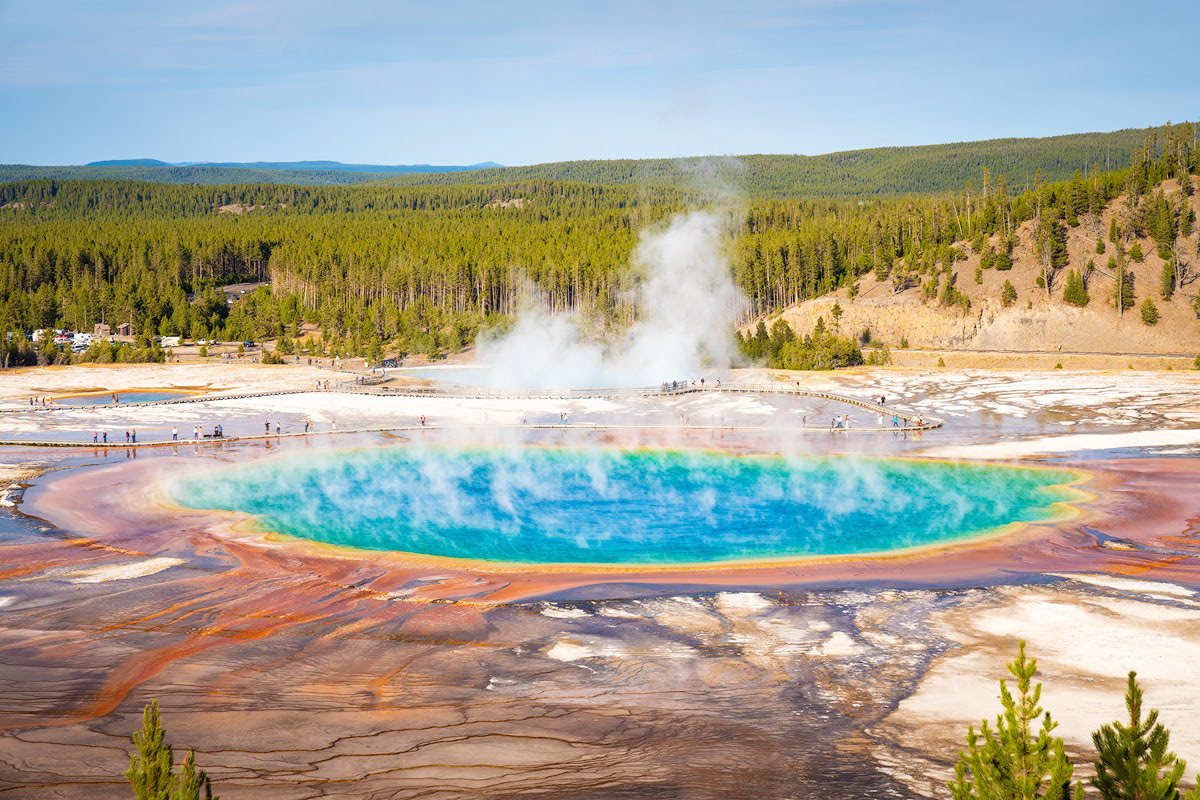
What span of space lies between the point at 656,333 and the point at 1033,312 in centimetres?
3220

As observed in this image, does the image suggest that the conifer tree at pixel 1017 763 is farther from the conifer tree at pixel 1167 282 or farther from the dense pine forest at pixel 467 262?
the conifer tree at pixel 1167 282

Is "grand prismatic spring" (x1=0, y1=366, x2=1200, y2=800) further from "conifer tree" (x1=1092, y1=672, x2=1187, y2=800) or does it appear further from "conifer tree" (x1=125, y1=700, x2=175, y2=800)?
"conifer tree" (x1=125, y1=700, x2=175, y2=800)

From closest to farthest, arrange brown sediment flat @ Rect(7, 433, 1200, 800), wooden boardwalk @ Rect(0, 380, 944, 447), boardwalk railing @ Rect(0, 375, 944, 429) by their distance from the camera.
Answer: brown sediment flat @ Rect(7, 433, 1200, 800) < wooden boardwalk @ Rect(0, 380, 944, 447) < boardwalk railing @ Rect(0, 375, 944, 429)

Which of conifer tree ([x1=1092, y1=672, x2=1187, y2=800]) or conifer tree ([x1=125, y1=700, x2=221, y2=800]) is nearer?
conifer tree ([x1=125, y1=700, x2=221, y2=800])

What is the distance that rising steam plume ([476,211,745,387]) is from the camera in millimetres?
70562

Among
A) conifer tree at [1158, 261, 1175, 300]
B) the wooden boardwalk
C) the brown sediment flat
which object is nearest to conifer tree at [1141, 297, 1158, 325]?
conifer tree at [1158, 261, 1175, 300]

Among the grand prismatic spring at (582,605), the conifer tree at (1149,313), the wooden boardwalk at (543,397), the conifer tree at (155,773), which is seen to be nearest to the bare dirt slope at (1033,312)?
the conifer tree at (1149,313)

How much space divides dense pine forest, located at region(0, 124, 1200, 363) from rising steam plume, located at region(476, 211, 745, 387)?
9.22ft

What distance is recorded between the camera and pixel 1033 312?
77.4 metres

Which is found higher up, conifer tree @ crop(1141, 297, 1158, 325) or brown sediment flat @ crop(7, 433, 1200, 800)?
conifer tree @ crop(1141, 297, 1158, 325)

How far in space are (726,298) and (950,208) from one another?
2952cm

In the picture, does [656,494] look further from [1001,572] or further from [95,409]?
[95,409]

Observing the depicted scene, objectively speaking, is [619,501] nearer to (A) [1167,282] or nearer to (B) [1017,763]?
(B) [1017,763]

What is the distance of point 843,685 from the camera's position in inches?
609
